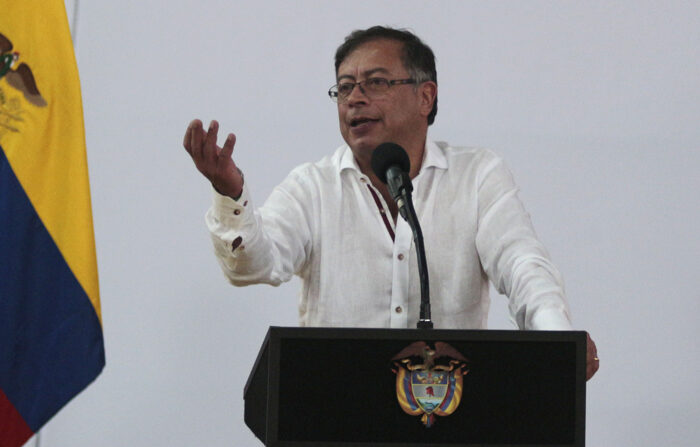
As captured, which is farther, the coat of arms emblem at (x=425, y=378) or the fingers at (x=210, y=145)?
the fingers at (x=210, y=145)

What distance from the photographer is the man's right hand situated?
6.41 ft

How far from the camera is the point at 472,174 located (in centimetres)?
280

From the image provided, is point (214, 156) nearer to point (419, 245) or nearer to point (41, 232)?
point (419, 245)

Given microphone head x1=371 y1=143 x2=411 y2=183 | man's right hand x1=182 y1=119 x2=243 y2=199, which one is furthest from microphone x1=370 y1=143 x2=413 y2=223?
man's right hand x1=182 y1=119 x2=243 y2=199

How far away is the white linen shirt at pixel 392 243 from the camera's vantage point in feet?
8.55

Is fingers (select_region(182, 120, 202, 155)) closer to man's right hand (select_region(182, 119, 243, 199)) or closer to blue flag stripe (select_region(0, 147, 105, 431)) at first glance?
man's right hand (select_region(182, 119, 243, 199))

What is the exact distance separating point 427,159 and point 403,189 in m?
0.77

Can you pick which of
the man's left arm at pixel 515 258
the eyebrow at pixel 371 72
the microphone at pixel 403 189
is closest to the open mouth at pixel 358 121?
the eyebrow at pixel 371 72

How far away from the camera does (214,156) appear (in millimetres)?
1998

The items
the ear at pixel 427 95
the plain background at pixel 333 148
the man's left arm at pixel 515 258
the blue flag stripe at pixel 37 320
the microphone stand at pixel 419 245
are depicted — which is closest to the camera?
the microphone stand at pixel 419 245

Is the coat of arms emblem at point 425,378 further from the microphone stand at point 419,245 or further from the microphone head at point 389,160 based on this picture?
the microphone head at point 389,160

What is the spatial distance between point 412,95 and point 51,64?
3.00ft

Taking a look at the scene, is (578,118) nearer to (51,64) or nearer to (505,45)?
(505,45)

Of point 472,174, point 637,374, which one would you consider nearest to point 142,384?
point 472,174
